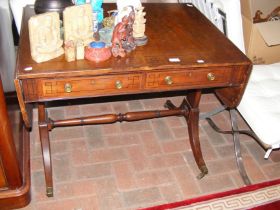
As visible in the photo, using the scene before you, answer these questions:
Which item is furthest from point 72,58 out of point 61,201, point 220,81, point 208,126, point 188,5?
point 208,126

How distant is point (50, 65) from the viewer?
5.17 ft

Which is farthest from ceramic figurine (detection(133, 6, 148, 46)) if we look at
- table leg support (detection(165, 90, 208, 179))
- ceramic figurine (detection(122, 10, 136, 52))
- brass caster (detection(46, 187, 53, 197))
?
brass caster (detection(46, 187, 53, 197))

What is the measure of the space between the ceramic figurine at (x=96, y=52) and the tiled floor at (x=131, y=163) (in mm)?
962

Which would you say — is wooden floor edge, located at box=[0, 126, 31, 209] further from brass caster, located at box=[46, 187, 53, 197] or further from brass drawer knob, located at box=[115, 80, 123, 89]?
brass drawer knob, located at box=[115, 80, 123, 89]

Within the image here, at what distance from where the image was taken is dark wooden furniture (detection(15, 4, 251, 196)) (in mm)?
1575

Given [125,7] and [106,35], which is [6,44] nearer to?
[106,35]

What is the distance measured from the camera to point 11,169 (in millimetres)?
1825

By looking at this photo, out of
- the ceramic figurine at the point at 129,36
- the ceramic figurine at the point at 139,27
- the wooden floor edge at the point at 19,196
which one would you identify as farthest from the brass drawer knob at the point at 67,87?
the wooden floor edge at the point at 19,196

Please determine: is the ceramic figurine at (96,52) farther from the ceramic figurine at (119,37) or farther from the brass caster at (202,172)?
the brass caster at (202,172)

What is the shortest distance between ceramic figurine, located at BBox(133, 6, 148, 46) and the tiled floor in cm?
97

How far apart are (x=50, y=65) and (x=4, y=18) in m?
0.93

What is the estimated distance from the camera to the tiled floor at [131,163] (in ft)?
6.94

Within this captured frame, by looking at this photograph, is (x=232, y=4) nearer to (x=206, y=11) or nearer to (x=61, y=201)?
(x=206, y=11)

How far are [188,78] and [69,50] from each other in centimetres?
67
